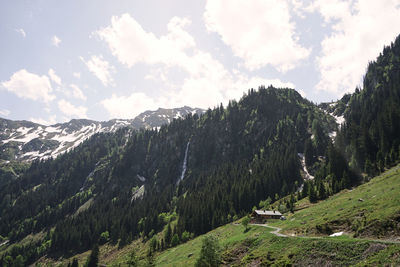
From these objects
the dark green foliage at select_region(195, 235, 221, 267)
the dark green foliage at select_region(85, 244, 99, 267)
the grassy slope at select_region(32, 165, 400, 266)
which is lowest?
the dark green foliage at select_region(85, 244, 99, 267)

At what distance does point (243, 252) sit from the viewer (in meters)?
54.3

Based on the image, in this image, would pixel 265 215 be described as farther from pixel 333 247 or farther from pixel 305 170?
pixel 305 170

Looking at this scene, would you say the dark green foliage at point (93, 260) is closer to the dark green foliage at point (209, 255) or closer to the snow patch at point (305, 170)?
the dark green foliage at point (209, 255)

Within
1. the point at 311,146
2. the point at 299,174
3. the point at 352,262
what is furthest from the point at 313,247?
the point at 311,146

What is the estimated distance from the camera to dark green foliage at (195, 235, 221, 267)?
5191 centimetres

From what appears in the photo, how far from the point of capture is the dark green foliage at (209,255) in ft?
170

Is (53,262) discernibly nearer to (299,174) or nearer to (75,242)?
(75,242)

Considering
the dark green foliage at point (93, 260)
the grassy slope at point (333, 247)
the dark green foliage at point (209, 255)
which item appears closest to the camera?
the grassy slope at point (333, 247)

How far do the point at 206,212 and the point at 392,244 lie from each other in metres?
98.2

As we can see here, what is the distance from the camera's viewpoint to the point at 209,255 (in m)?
52.7

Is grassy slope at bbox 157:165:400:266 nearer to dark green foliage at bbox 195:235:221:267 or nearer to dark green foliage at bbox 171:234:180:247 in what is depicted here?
dark green foliage at bbox 195:235:221:267

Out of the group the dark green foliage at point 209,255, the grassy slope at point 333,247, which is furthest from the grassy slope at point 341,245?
the dark green foliage at point 209,255

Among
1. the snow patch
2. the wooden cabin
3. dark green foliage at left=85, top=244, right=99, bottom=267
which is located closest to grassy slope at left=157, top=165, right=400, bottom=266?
the wooden cabin

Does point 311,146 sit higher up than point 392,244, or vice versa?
point 311,146
